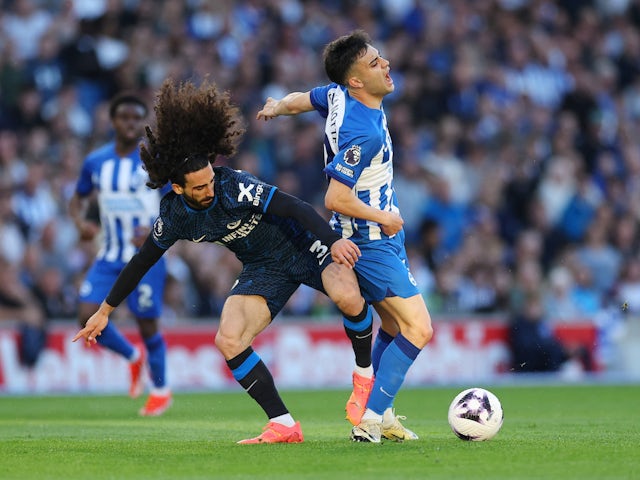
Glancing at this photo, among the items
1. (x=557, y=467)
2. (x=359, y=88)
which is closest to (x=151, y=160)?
(x=359, y=88)

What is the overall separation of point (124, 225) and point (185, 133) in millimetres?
4137

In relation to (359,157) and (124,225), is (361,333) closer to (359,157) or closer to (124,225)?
(359,157)

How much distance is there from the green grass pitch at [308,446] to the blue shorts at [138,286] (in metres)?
0.99

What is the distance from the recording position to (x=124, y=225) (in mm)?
11773

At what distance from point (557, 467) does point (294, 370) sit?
381 inches

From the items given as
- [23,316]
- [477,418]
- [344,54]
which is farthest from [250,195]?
[23,316]

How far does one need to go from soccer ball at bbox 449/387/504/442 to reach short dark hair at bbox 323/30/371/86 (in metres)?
2.25

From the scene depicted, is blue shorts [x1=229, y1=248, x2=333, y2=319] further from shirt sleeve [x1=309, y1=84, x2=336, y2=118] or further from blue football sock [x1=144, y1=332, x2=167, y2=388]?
blue football sock [x1=144, y1=332, x2=167, y2=388]

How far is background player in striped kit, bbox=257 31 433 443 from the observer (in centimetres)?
777

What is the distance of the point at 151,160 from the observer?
780 cm

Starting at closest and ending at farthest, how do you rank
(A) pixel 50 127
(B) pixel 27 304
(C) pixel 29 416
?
1. (C) pixel 29 416
2. (B) pixel 27 304
3. (A) pixel 50 127

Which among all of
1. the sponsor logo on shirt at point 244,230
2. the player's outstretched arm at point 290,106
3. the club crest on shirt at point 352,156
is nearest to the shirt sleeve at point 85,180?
the player's outstretched arm at point 290,106

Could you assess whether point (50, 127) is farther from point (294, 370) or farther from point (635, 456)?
point (635, 456)

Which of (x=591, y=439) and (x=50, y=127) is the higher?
(x=50, y=127)
